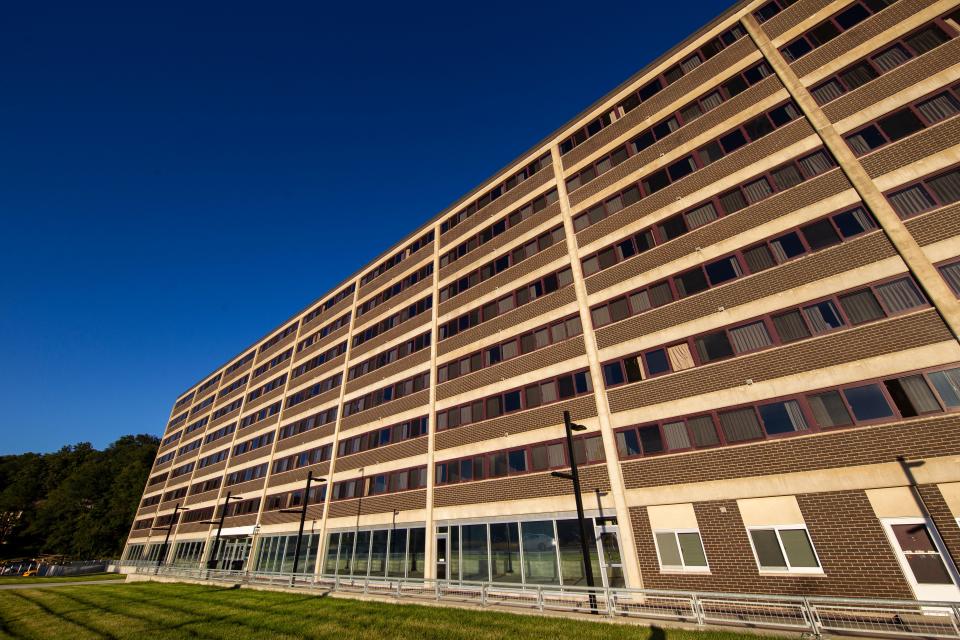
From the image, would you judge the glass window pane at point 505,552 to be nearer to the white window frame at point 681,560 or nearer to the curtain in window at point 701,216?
the white window frame at point 681,560

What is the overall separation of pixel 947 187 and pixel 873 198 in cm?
188

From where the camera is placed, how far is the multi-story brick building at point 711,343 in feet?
44.3

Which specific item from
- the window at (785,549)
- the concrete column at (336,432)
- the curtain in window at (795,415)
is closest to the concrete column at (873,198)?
the curtain in window at (795,415)

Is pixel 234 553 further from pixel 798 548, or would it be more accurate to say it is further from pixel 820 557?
pixel 820 557

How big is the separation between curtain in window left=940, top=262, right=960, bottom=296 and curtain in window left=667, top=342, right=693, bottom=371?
26.2ft

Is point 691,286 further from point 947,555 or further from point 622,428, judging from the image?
point 947,555

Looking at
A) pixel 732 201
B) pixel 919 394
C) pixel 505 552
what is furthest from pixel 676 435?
pixel 732 201

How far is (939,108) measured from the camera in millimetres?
15266

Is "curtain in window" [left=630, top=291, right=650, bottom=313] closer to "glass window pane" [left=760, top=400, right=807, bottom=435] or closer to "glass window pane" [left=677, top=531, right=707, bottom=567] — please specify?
"glass window pane" [left=760, top=400, right=807, bottom=435]

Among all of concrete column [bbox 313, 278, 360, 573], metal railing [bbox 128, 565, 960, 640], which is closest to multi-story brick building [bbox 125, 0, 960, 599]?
concrete column [bbox 313, 278, 360, 573]

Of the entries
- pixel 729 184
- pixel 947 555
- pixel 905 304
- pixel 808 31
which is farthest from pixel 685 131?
pixel 947 555

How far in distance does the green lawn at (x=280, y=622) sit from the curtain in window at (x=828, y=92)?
67.4ft

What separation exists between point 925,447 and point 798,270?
692 centimetres

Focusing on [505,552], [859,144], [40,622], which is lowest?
[40,622]
